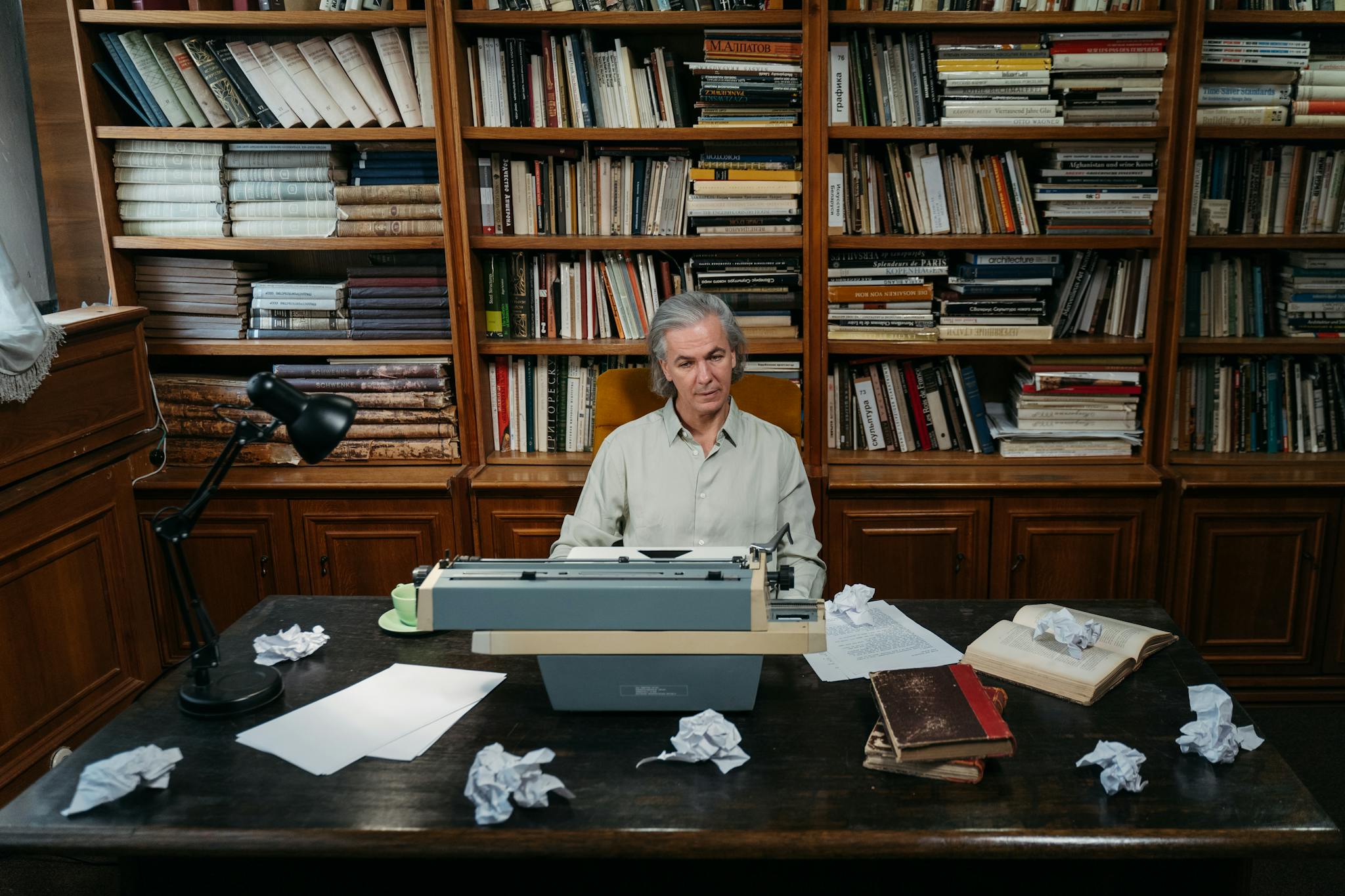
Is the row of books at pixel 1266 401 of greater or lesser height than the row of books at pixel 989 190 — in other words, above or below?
below

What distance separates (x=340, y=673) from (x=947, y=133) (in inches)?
84.2

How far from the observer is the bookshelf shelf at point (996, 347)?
119 inches

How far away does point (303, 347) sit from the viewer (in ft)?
10.2

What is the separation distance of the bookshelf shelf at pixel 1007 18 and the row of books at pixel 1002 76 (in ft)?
0.19

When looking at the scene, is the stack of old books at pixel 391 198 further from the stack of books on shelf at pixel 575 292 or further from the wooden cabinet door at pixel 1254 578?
the wooden cabinet door at pixel 1254 578

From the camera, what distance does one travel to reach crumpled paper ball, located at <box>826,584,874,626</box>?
76.2 inches

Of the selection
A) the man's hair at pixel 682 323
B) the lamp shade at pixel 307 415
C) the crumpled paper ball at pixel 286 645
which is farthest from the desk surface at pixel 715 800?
the man's hair at pixel 682 323

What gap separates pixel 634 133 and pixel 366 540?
1.39 m

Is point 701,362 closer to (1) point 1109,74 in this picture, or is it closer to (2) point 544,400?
(2) point 544,400

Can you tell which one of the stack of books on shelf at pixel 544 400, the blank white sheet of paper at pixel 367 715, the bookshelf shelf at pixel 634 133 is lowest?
the blank white sheet of paper at pixel 367 715

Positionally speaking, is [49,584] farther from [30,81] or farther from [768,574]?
[768,574]

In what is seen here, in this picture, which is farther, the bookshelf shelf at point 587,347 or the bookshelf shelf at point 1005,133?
the bookshelf shelf at point 587,347

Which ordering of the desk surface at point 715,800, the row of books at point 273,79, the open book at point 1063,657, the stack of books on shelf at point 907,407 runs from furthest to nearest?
1. the stack of books on shelf at point 907,407
2. the row of books at point 273,79
3. the open book at point 1063,657
4. the desk surface at point 715,800

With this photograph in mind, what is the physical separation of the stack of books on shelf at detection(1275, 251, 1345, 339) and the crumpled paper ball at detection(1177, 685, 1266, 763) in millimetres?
1975
